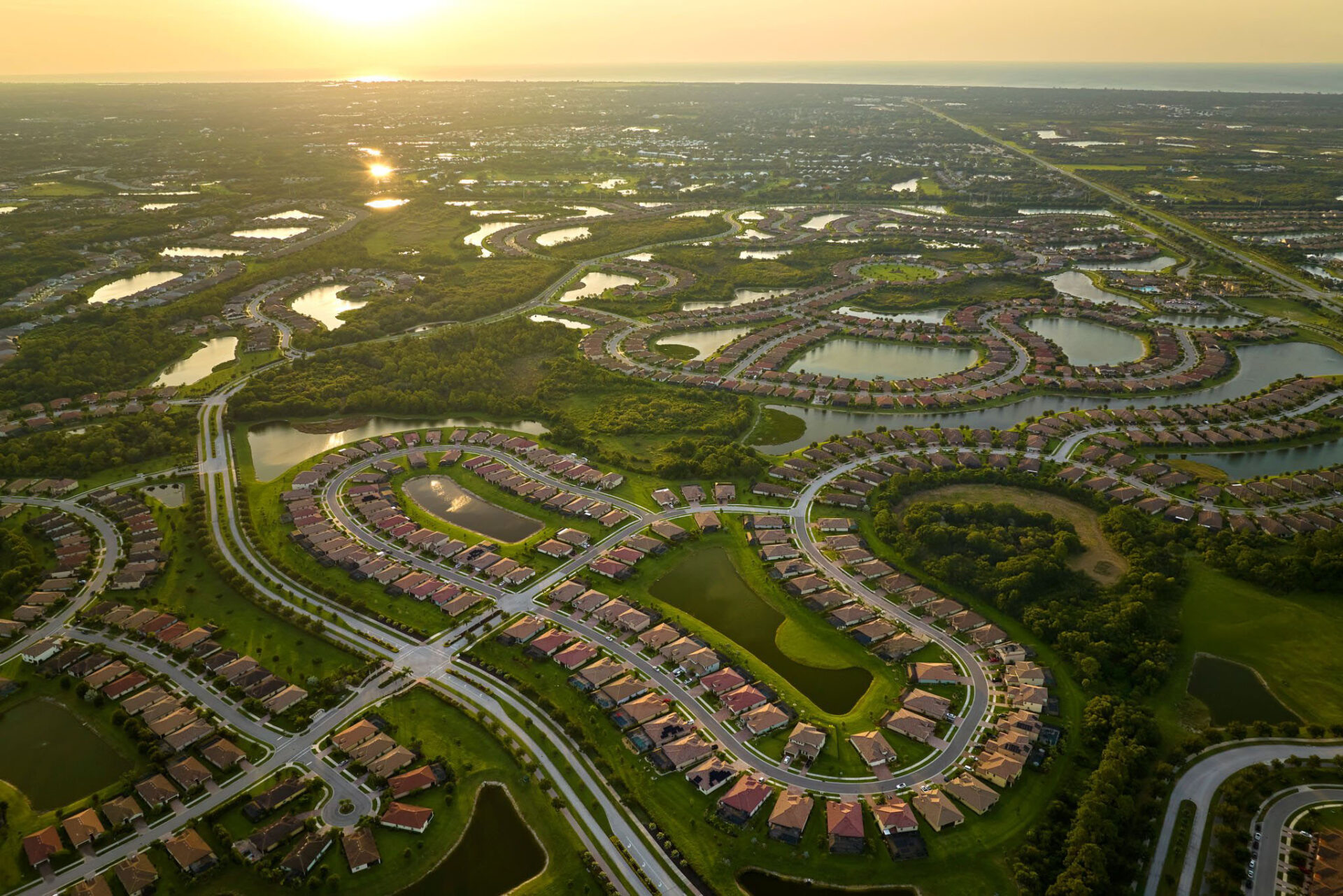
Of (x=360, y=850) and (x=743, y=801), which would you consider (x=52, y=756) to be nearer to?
(x=360, y=850)

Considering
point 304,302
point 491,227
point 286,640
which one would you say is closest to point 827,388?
point 286,640

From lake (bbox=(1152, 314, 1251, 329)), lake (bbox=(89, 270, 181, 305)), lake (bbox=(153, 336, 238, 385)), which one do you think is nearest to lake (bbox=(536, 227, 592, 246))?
lake (bbox=(89, 270, 181, 305))

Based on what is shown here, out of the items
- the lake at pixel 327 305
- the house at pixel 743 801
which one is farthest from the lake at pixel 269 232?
the house at pixel 743 801

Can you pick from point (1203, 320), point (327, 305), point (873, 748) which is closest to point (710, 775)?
point (873, 748)

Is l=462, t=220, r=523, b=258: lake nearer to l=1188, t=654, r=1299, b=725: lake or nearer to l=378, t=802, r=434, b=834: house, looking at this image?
l=378, t=802, r=434, b=834: house

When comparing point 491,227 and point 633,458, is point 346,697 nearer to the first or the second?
point 633,458
